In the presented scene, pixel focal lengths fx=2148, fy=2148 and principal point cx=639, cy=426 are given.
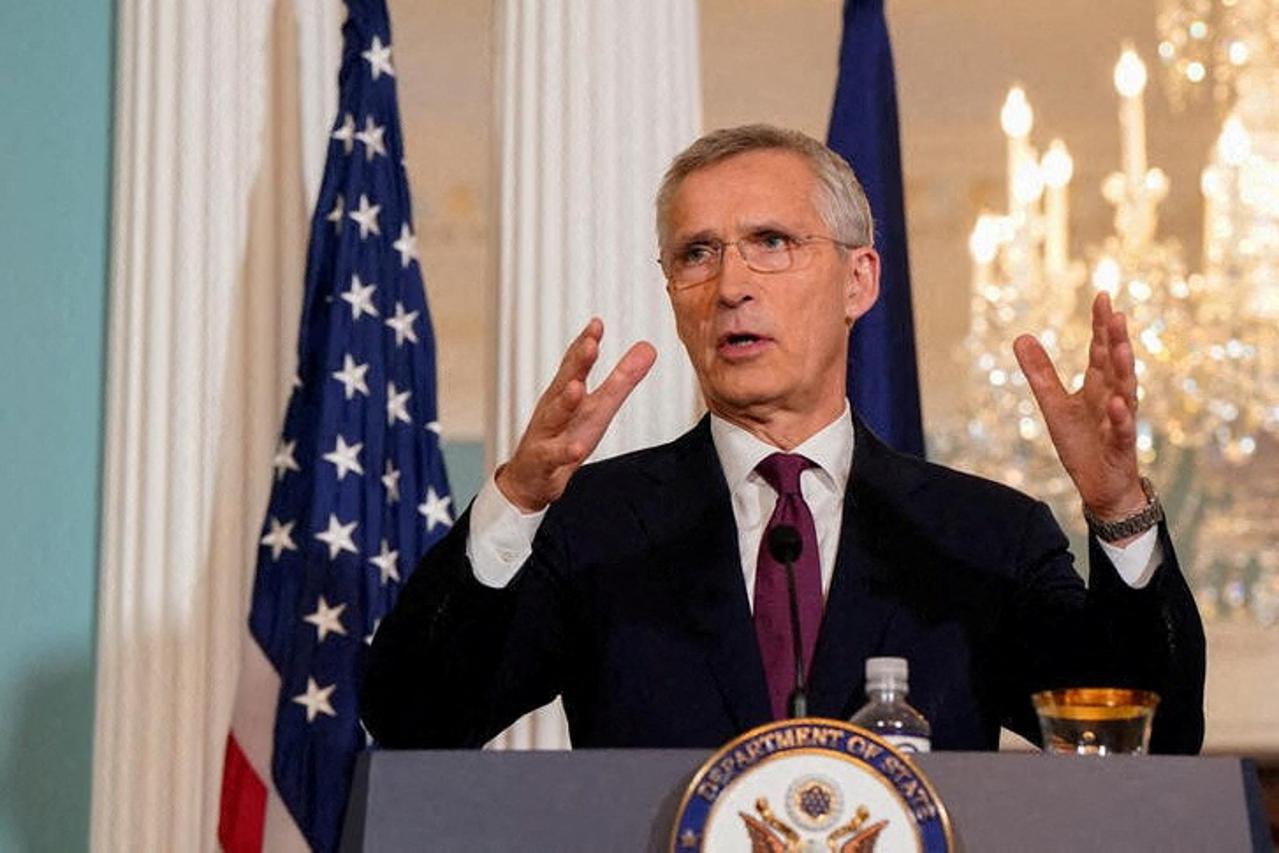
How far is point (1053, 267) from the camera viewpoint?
7.72 m

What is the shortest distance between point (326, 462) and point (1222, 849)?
95.5 inches

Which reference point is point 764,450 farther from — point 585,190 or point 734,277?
point 585,190

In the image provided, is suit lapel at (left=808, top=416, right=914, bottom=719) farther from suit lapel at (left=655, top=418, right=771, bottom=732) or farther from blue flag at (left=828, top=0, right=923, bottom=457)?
blue flag at (left=828, top=0, right=923, bottom=457)

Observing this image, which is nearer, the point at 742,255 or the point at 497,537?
the point at 497,537

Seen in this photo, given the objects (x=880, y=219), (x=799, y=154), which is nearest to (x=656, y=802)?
(x=799, y=154)

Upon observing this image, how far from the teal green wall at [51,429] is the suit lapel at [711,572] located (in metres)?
2.13

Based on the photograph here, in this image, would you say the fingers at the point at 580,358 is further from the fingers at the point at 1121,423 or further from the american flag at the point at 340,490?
the american flag at the point at 340,490

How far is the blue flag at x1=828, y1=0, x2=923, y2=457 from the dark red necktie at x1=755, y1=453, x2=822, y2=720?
1419 mm

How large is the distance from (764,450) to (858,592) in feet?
0.84

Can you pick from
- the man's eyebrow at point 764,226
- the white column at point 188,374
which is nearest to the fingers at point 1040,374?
the man's eyebrow at point 764,226

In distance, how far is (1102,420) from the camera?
6.61 feet

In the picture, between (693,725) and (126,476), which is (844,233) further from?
(126,476)

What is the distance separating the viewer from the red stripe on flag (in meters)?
3.79

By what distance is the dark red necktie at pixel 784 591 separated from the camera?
235 cm
